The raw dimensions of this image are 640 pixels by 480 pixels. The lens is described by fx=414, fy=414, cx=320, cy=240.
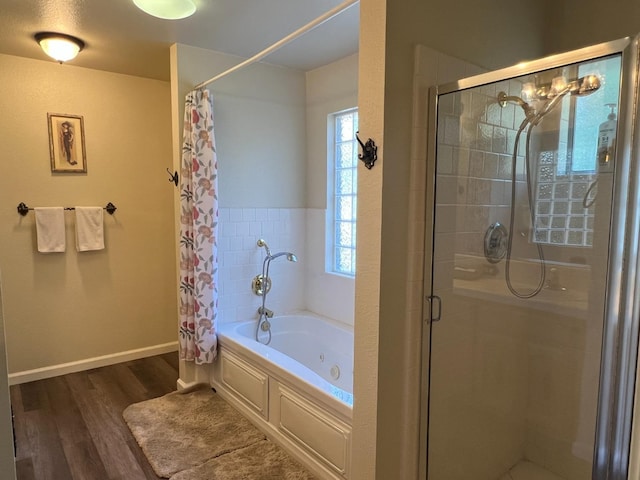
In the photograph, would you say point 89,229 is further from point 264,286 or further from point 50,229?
point 264,286

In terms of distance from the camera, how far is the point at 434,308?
1.81 metres

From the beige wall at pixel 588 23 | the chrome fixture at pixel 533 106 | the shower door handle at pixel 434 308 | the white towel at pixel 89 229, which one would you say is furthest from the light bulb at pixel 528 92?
the white towel at pixel 89 229

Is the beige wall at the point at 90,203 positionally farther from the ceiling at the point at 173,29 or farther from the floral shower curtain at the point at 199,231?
the floral shower curtain at the point at 199,231

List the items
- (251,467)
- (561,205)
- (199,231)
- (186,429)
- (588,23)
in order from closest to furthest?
(561,205) < (588,23) < (251,467) < (186,429) < (199,231)

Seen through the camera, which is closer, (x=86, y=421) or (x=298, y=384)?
(x=298, y=384)

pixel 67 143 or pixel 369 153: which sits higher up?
pixel 67 143

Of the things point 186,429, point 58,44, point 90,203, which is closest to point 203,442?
point 186,429

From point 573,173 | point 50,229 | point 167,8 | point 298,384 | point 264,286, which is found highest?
point 167,8

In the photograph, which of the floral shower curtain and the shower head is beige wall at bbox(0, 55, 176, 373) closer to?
the floral shower curtain

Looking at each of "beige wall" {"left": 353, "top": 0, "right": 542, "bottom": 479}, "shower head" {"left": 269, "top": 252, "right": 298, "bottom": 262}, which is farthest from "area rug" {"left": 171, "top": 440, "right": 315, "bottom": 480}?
"shower head" {"left": 269, "top": 252, "right": 298, "bottom": 262}

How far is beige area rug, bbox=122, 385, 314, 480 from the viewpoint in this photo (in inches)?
86.4

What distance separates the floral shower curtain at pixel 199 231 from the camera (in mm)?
2771

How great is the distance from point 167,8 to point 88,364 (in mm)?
2867

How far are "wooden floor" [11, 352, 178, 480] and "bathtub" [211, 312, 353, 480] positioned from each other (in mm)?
663
